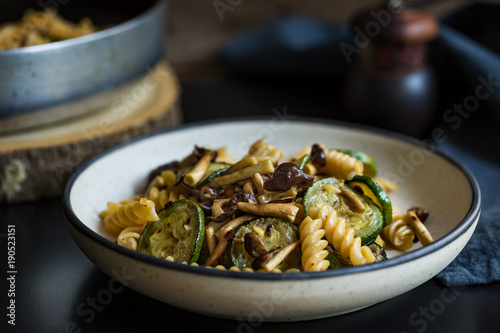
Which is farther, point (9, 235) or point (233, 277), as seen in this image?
point (9, 235)

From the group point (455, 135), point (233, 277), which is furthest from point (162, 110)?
point (233, 277)

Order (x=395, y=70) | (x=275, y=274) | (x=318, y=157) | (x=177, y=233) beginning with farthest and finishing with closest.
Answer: (x=395, y=70) < (x=318, y=157) < (x=177, y=233) < (x=275, y=274)

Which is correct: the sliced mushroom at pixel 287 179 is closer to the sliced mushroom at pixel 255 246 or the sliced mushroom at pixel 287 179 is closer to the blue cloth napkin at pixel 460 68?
the sliced mushroom at pixel 255 246

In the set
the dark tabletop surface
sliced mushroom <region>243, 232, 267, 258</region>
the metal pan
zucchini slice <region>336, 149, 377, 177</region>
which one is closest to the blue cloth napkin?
the dark tabletop surface

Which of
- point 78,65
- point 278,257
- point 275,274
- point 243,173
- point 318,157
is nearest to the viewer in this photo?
point 275,274

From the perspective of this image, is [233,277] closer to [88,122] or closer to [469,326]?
[469,326]

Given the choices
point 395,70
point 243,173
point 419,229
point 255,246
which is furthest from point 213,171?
point 395,70

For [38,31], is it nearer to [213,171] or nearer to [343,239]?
[213,171]
